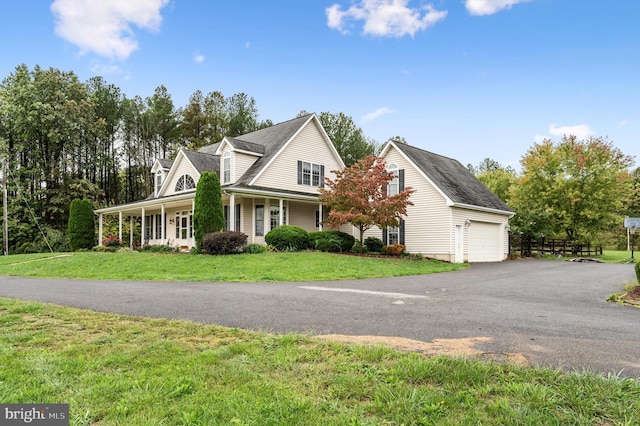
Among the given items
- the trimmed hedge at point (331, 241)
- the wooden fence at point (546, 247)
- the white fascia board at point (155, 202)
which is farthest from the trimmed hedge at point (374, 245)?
the wooden fence at point (546, 247)

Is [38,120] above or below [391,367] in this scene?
above

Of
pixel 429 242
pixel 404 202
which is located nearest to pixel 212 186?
pixel 404 202

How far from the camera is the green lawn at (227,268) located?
12.4 meters

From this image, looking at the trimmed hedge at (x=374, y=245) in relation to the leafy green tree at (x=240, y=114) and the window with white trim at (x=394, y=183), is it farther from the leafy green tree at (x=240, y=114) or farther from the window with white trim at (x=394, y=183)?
the leafy green tree at (x=240, y=114)

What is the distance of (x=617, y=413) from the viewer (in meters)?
2.76

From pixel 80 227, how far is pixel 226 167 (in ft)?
35.1

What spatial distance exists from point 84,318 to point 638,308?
30.0 ft

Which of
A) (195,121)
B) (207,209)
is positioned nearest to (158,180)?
(207,209)

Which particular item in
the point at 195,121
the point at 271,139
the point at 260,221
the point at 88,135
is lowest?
the point at 260,221

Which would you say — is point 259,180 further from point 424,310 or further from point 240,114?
point 240,114

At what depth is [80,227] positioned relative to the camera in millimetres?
25531

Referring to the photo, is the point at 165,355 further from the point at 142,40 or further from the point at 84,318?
the point at 142,40

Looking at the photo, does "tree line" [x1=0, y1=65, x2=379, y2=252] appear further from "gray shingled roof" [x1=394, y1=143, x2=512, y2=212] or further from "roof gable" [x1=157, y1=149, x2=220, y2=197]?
A: "gray shingled roof" [x1=394, y1=143, x2=512, y2=212]

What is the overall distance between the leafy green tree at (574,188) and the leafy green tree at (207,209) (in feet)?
62.4
